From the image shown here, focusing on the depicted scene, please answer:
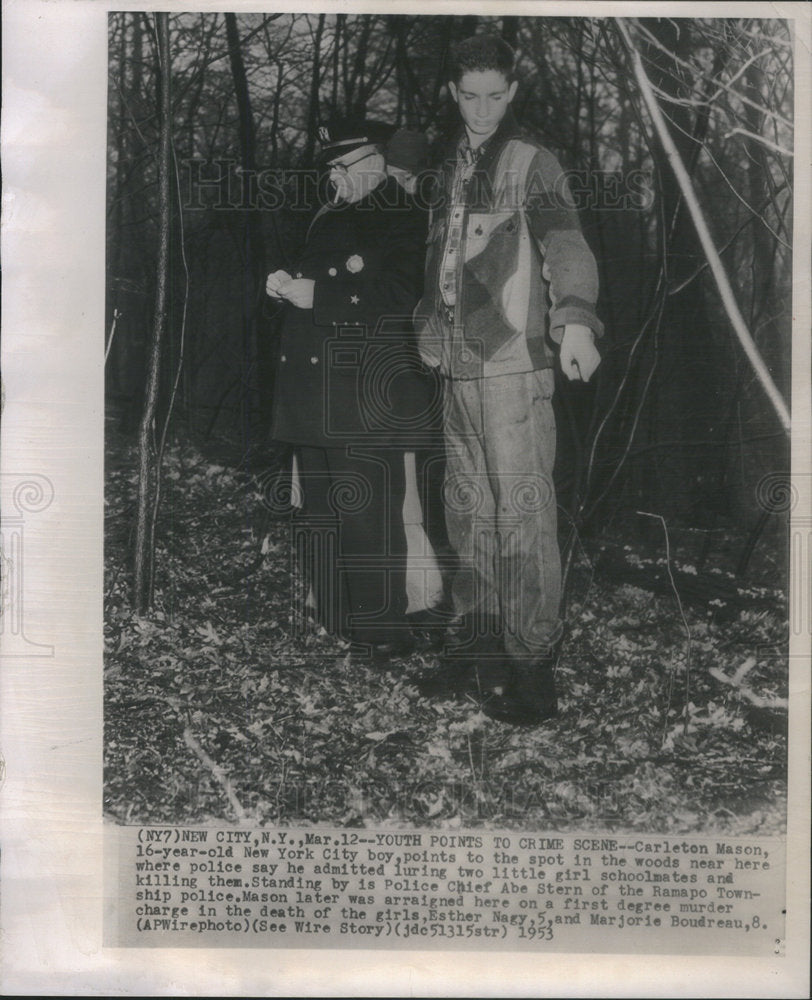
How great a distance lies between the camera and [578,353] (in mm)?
1846

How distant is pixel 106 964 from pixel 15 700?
0.65 m

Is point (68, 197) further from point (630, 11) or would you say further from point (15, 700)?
point (630, 11)

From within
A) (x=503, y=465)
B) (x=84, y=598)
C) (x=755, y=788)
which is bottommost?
(x=755, y=788)

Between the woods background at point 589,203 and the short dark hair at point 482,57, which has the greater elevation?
the short dark hair at point 482,57

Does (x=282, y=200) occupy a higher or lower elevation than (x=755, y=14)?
lower

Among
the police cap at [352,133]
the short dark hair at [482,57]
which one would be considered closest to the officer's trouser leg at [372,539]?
the police cap at [352,133]

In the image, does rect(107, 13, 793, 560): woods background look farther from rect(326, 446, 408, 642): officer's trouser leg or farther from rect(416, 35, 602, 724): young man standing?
rect(326, 446, 408, 642): officer's trouser leg

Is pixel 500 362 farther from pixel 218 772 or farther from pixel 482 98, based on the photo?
pixel 218 772

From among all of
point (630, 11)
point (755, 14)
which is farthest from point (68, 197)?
point (755, 14)

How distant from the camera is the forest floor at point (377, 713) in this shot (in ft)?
5.98

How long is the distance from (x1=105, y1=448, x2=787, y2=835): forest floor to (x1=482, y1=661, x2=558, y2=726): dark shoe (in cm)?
2

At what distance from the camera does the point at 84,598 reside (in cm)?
187

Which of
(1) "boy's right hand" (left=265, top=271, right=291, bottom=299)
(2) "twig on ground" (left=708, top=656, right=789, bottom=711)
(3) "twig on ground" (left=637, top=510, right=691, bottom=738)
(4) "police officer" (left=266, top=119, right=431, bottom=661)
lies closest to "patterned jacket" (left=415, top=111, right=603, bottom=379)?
(4) "police officer" (left=266, top=119, right=431, bottom=661)

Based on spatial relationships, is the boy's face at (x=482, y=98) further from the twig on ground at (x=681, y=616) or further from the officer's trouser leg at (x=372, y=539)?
the twig on ground at (x=681, y=616)
